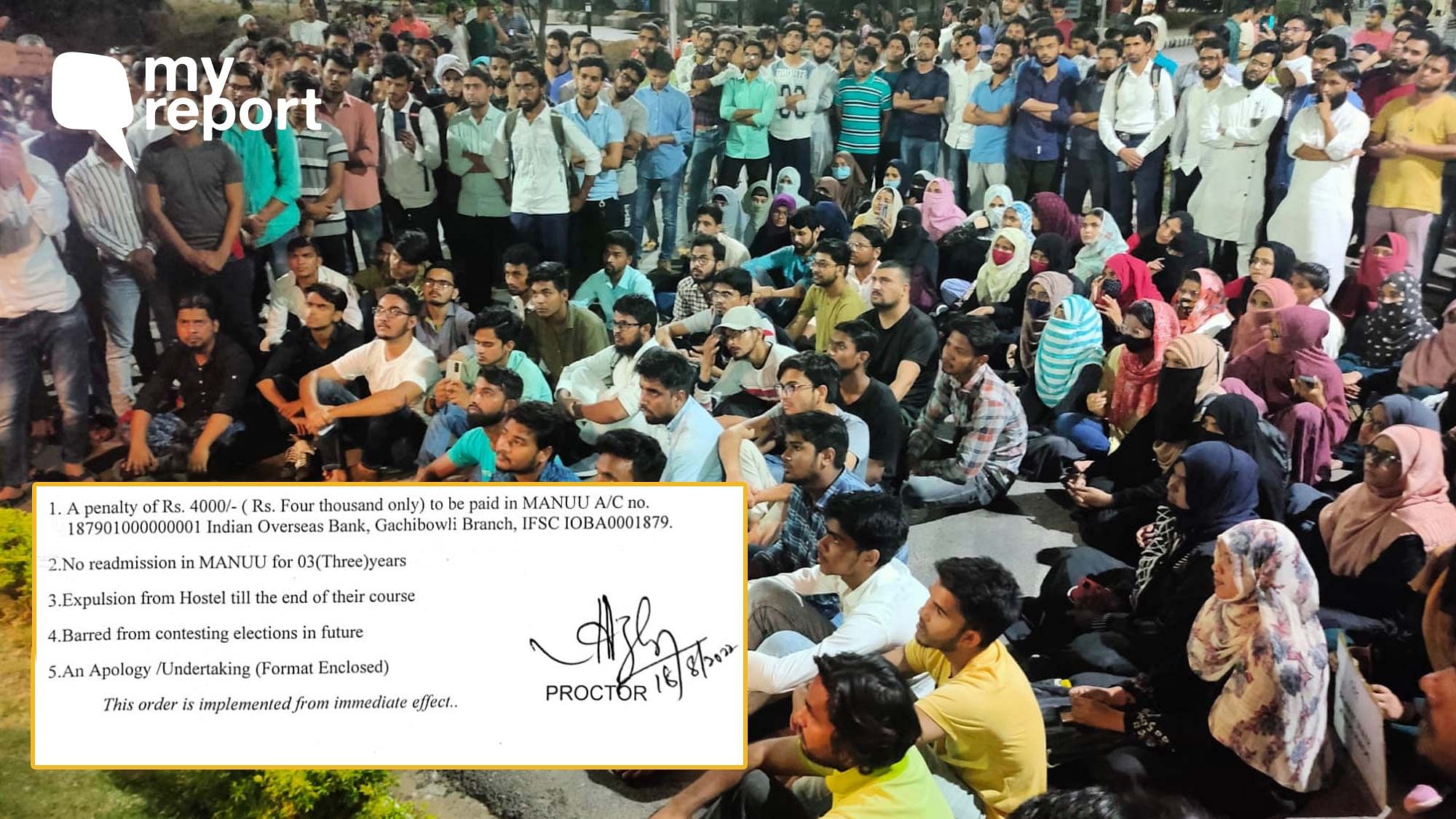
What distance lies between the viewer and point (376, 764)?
2.79 m

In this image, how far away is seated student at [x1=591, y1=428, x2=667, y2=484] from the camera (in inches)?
108

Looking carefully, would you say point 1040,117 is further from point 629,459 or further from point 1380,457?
point 629,459

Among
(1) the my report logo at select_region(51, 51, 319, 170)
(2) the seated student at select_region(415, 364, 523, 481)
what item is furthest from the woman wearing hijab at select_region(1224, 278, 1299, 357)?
(1) the my report logo at select_region(51, 51, 319, 170)

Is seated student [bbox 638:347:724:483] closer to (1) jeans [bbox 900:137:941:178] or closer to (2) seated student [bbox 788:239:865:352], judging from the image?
(2) seated student [bbox 788:239:865:352]

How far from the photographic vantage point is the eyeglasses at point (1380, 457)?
2.66 m

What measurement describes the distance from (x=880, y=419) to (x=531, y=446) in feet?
2.85

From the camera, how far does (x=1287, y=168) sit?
9.45ft

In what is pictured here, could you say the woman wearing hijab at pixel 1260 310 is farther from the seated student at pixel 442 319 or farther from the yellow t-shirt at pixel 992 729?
the seated student at pixel 442 319

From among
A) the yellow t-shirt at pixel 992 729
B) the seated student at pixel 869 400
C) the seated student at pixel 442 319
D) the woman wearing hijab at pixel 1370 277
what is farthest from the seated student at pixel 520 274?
the woman wearing hijab at pixel 1370 277

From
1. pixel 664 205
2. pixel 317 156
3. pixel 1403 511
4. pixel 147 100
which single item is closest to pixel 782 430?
pixel 664 205

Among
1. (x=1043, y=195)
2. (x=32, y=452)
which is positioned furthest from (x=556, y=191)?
(x=32, y=452)

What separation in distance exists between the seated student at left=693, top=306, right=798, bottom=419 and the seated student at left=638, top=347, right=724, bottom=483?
6cm

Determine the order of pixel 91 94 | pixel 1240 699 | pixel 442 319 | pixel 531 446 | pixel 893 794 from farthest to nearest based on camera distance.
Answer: pixel 442 319 < pixel 531 446 < pixel 91 94 < pixel 1240 699 < pixel 893 794

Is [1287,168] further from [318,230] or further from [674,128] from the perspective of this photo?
[318,230]
